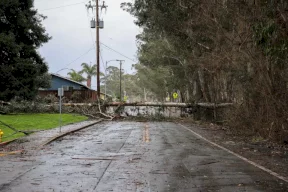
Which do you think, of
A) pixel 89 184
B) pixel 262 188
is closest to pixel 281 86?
pixel 262 188

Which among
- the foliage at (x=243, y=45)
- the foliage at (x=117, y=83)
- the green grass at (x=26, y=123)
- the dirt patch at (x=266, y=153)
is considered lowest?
the dirt patch at (x=266, y=153)

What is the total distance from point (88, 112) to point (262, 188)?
3414 centimetres

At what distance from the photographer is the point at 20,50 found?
36.0 meters

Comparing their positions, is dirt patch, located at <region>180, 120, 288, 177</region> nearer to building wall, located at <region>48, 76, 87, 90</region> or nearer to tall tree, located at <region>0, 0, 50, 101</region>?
tall tree, located at <region>0, 0, 50, 101</region>

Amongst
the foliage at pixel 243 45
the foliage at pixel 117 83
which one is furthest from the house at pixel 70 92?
the foliage at pixel 117 83

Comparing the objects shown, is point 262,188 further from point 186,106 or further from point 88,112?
point 88,112

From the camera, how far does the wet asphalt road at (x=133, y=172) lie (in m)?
7.79

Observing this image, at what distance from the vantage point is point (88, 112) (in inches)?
1607

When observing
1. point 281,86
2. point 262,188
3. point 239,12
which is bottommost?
point 262,188

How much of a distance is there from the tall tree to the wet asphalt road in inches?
901

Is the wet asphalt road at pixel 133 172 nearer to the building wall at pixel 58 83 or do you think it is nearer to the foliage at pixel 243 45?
the foliage at pixel 243 45

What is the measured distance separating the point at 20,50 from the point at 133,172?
95.9 ft

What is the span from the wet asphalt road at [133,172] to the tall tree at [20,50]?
22874 mm

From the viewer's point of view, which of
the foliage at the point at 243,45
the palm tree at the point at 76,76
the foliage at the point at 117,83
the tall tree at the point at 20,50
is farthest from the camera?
the foliage at the point at 117,83
